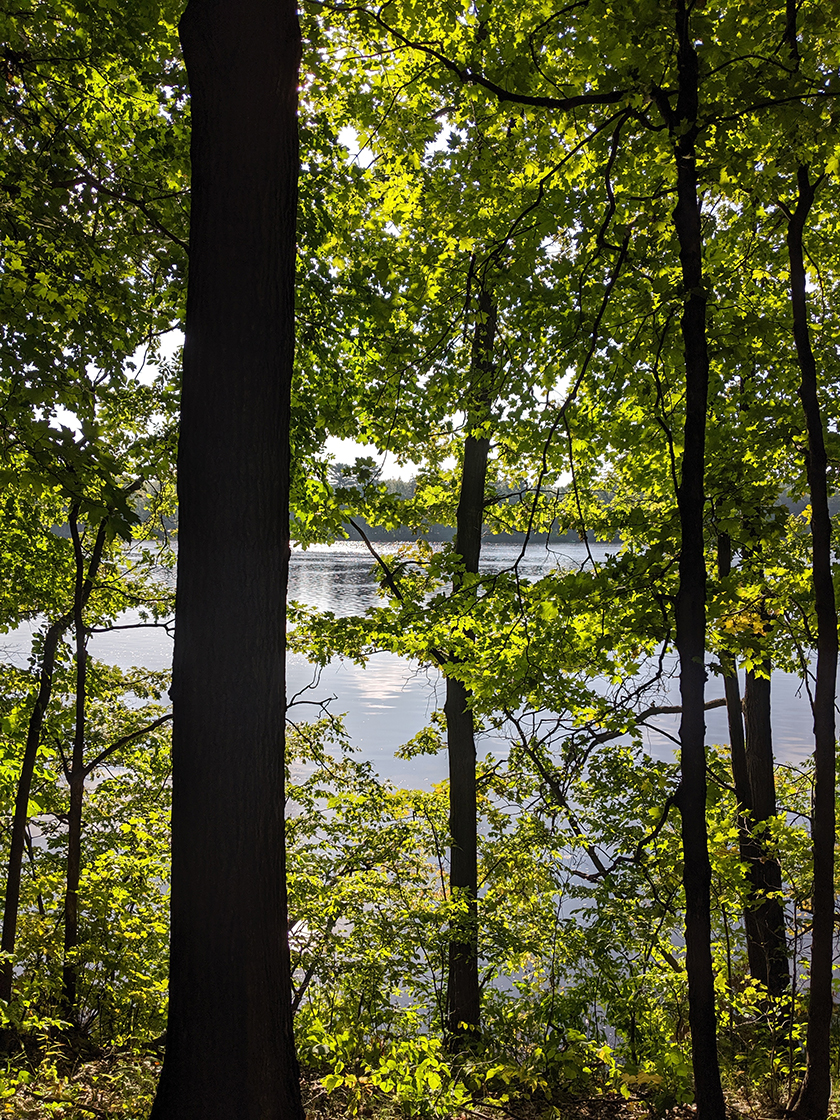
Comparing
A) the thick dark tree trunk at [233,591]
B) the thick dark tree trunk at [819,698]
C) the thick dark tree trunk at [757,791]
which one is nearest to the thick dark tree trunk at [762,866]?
the thick dark tree trunk at [757,791]

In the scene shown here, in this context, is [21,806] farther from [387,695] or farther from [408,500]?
[387,695]

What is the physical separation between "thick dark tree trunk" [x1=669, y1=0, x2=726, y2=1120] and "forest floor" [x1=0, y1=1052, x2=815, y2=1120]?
1921 millimetres

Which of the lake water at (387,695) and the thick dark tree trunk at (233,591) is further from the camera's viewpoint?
the lake water at (387,695)

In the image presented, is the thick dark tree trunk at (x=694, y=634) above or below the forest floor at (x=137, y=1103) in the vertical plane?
above

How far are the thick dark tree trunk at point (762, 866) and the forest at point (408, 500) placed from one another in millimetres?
70

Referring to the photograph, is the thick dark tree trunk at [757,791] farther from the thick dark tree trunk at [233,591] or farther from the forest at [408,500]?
the thick dark tree trunk at [233,591]

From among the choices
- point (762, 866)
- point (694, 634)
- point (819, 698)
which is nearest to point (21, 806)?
point (694, 634)

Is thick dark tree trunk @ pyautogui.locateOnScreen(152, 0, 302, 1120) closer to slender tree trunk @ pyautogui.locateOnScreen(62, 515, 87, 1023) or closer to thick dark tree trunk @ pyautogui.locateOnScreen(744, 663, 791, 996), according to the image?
slender tree trunk @ pyautogui.locateOnScreen(62, 515, 87, 1023)

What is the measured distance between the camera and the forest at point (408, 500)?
8.68 ft

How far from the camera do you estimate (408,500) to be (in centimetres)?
943

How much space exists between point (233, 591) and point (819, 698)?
4.02 m

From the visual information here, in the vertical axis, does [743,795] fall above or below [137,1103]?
above

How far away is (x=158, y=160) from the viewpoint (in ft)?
15.9

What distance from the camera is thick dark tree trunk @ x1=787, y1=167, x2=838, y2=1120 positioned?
448cm
